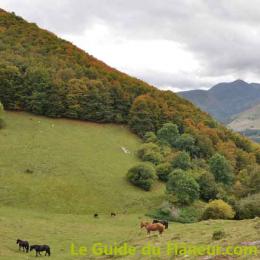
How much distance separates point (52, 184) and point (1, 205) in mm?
11248

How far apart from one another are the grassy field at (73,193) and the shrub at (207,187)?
7952mm

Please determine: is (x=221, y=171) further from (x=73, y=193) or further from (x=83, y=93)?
(x=83, y=93)

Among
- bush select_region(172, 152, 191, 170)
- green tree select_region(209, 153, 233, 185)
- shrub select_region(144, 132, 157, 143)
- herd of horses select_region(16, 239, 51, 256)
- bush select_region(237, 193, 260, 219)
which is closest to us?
herd of horses select_region(16, 239, 51, 256)

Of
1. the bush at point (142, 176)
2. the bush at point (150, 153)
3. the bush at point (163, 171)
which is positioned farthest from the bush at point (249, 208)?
the bush at point (150, 153)

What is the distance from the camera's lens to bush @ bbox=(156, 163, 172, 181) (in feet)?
275

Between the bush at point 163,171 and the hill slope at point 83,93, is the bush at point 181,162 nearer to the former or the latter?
the bush at point 163,171

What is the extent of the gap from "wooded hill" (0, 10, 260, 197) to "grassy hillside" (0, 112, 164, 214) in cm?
505

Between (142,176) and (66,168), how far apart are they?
45.8 feet

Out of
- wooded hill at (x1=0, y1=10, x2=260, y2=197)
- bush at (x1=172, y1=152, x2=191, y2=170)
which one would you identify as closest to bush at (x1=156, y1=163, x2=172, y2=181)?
bush at (x1=172, y1=152, x2=191, y2=170)

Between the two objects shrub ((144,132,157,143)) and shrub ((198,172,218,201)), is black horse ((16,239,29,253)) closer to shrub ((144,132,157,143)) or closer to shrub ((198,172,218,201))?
shrub ((198,172,218,201))

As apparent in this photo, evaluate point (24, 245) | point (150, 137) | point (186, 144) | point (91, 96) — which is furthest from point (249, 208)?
point (91, 96)

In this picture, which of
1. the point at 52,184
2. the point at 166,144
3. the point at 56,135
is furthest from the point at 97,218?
the point at 166,144

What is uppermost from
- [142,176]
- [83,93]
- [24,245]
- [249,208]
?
[83,93]

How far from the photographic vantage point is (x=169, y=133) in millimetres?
101938
